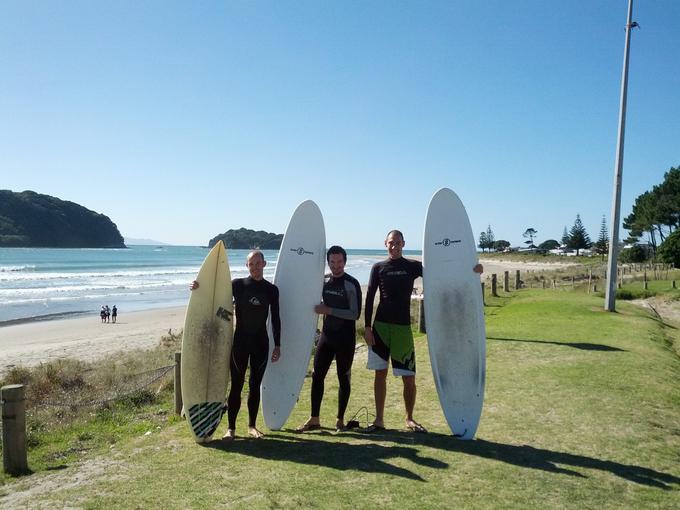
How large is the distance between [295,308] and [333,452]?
1568 millimetres

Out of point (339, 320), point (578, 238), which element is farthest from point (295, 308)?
point (578, 238)

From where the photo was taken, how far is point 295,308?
16.3 feet

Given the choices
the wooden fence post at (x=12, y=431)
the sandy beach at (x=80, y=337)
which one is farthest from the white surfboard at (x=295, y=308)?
the sandy beach at (x=80, y=337)

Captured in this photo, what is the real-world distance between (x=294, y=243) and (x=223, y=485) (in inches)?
98.2

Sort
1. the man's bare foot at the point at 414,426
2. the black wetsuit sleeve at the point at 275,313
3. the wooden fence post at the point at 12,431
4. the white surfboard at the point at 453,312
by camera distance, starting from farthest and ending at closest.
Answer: the white surfboard at the point at 453,312
the man's bare foot at the point at 414,426
the black wetsuit sleeve at the point at 275,313
the wooden fence post at the point at 12,431

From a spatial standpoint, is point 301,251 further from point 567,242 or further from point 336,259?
point 567,242

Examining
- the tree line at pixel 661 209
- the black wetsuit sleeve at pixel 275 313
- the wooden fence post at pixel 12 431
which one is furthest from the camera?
the tree line at pixel 661 209

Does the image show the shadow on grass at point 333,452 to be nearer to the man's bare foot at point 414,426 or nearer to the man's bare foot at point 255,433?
the man's bare foot at point 255,433

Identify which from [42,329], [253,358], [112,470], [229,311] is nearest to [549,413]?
[253,358]

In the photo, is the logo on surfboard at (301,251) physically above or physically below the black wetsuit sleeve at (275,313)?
above

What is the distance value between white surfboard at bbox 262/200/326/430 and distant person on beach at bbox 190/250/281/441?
0.52 m

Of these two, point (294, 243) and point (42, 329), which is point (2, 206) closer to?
point (42, 329)

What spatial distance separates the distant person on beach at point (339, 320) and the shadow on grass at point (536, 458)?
681 mm

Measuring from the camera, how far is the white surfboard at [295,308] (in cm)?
480
